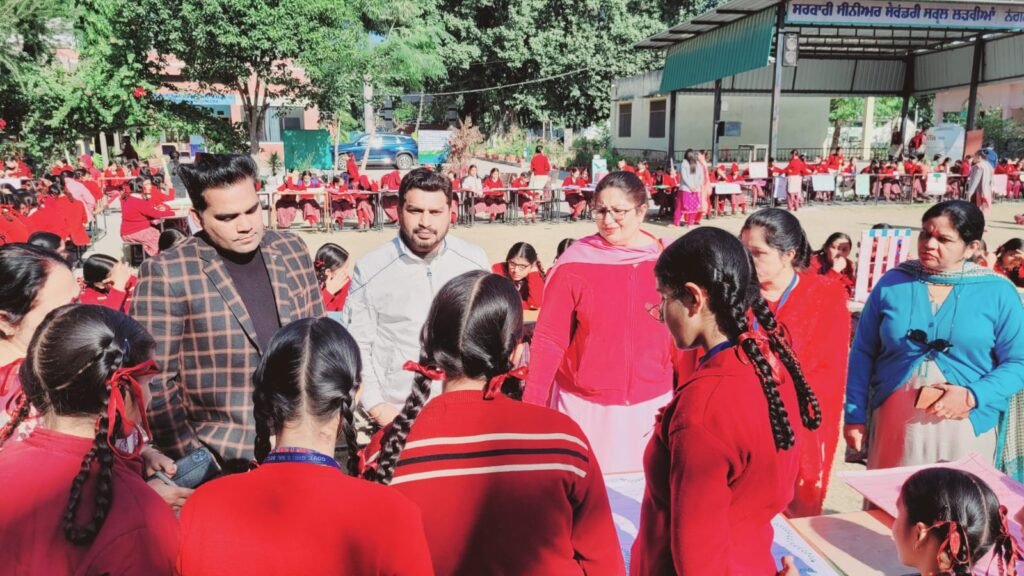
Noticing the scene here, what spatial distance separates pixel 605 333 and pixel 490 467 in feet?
5.24

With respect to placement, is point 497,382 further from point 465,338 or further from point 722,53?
point 722,53

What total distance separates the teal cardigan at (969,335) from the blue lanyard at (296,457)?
2.62 m

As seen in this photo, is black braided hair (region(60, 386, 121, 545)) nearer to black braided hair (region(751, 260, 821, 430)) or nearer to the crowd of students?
the crowd of students

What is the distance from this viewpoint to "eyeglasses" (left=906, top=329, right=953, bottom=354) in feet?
9.59

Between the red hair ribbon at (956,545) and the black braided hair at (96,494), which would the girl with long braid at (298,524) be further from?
the red hair ribbon at (956,545)

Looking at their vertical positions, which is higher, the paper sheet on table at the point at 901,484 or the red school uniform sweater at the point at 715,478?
the red school uniform sweater at the point at 715,478

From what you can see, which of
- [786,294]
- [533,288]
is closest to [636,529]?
[786,294]

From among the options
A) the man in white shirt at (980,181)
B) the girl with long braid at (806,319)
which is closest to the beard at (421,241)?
the girl with long braid at (806,319)

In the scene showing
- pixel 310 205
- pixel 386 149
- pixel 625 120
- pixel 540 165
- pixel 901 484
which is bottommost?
pixel 901 484

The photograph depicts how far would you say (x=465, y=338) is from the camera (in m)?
1.62

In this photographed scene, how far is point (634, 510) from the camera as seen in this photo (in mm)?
2373

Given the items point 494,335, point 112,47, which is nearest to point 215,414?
point 494,335

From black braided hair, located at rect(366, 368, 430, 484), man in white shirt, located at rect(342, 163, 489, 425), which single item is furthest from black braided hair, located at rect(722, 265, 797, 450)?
man in white shirt, located at rect(342, 163, 489, 425)

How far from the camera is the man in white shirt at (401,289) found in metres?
2.98
